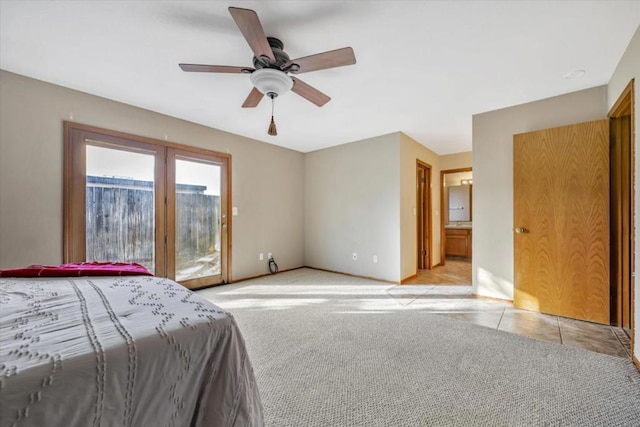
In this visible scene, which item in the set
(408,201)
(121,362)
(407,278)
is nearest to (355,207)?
(408,201)

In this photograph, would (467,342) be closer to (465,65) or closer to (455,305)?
(455,305)

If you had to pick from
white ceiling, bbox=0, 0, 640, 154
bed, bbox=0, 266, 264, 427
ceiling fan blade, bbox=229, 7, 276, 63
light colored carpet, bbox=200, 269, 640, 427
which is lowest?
light colored carpet, bbox=200, 269, 640, 427

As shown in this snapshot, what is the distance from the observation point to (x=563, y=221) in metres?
2.83

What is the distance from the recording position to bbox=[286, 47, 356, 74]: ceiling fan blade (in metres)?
1.84

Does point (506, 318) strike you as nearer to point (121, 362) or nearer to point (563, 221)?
point (563, 221)

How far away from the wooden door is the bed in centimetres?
323

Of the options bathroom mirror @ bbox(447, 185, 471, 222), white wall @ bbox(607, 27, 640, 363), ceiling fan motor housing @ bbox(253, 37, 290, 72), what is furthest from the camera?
bathroom mirror @ bbox(447, 185, 471, 222)

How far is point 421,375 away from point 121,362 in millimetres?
1736

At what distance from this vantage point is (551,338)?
2369 millimetres

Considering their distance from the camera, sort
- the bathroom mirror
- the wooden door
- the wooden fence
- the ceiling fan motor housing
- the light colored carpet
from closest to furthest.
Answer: the light colored carpet → the ceiling fan motor housing → the wooden door → the wooden fence → the bathroom mirror

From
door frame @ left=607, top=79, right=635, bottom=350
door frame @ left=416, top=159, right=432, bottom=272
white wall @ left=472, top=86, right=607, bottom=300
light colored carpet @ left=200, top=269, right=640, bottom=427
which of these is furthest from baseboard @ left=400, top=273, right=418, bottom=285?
door frame @ left=607, top=79, right=635, bottom=350

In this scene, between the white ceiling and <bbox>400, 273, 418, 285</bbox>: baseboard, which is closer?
the white ceiling

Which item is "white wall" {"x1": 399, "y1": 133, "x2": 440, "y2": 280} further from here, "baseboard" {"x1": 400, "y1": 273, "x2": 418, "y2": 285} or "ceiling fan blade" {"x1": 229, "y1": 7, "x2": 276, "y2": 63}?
"ceiling fan blade" {"x1": 229, "y1": 7, "x2": 276, "y2": 63}

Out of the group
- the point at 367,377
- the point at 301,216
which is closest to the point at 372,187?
the point at 301,216
